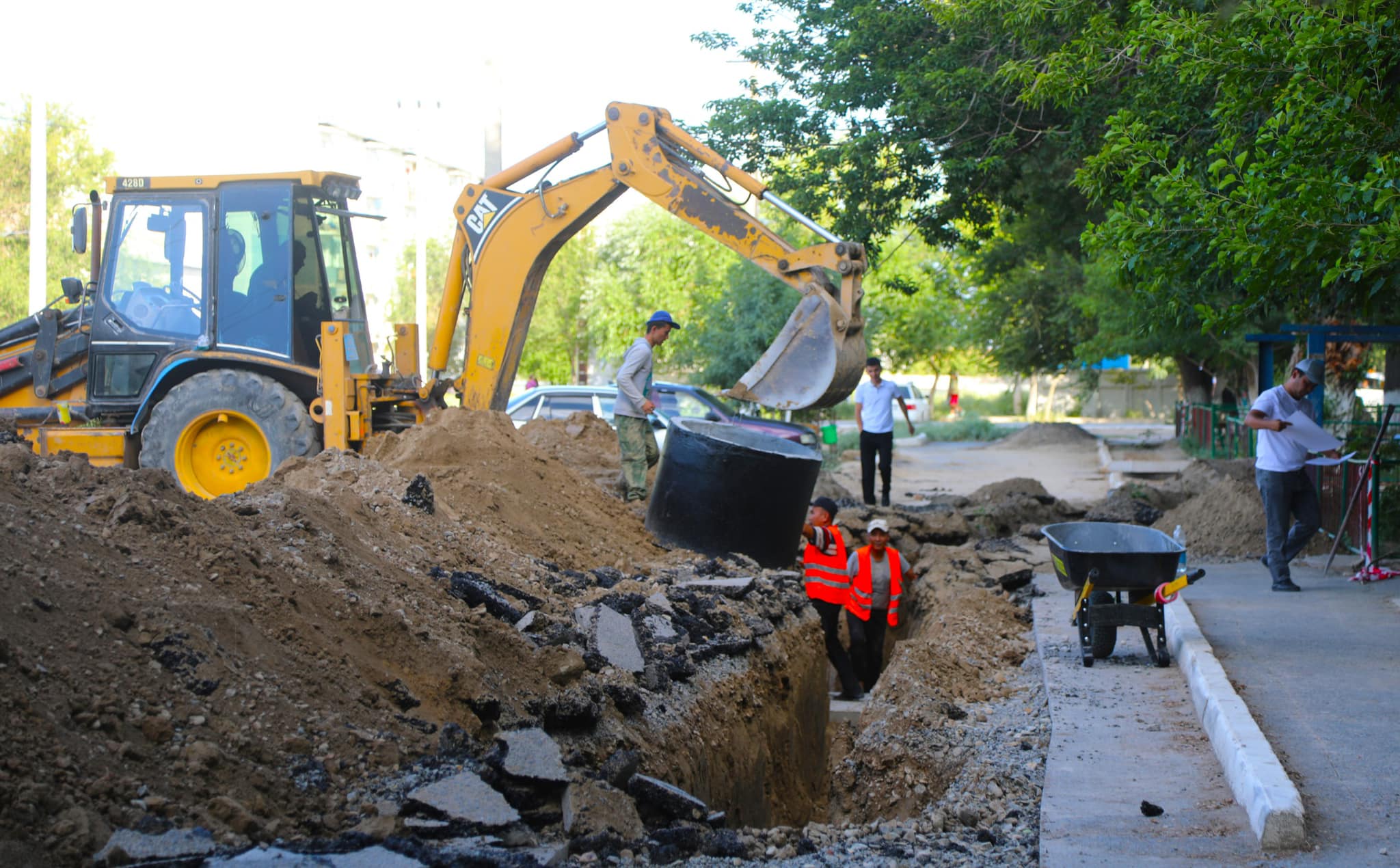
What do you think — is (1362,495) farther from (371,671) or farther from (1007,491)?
(371,671)

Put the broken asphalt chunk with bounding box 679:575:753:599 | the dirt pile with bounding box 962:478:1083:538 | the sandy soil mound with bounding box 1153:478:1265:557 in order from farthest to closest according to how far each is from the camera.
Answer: the dirt pile with bounding box 962:478:1083:538 → the sandy soil mound with bounding box 1153:478:1265:557 → the broken asphalt chunk with bounding box 679:575:753:599

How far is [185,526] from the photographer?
581 centimetres

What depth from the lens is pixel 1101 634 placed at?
7.56 meters

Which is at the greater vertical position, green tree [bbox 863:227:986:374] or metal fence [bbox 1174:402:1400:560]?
green tree [bbox 863:227:986:374]

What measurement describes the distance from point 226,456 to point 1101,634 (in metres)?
7.15

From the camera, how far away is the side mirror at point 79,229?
10133 mm

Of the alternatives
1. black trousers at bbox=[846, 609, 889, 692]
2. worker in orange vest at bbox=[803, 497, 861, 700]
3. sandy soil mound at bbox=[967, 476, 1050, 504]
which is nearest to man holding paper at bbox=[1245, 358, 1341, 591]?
black trousers at bbox=[846, 609, 889, 692]

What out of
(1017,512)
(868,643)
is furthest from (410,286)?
(868,643)

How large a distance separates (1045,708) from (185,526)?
460 cm

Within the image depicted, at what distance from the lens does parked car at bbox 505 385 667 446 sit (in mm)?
17609

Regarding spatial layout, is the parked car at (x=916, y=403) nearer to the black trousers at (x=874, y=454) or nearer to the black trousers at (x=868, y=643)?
the black trousers at (x=874, y=454)

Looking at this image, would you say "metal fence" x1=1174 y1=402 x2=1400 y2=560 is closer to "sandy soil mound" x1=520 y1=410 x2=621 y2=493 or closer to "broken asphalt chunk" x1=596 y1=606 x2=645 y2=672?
"broken asphalt chunk" x1=596 y1=606 x2=645 y2=672

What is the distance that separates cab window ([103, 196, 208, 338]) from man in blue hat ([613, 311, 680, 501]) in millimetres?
3721

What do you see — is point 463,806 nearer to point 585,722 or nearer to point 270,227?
point 585,722
